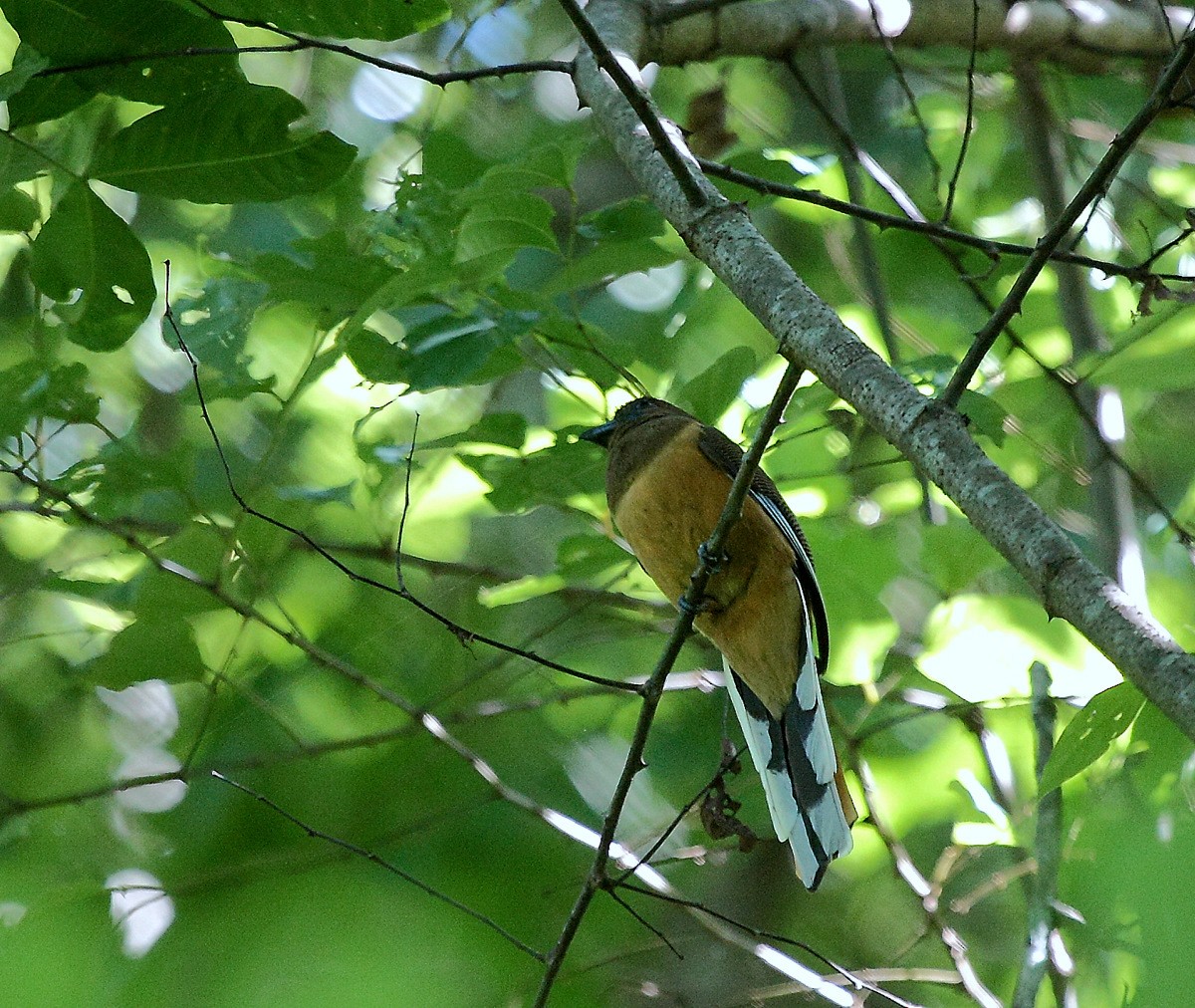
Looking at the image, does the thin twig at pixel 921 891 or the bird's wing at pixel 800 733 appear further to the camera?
the thin twig at pixel 921 891

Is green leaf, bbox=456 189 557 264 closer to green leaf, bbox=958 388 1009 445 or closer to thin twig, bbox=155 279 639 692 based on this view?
thin twig, bbox=155 279 639 692

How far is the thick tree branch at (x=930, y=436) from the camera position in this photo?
1.39m

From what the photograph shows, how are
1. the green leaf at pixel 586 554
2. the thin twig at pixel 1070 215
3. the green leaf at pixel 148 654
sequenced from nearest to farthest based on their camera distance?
the thin twig at pixel 1070 215 → the green leaf at pixel 148 654 → the green leaf at pixel 586 554

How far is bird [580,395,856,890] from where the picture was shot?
9.87 ft

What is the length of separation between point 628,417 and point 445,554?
1.22m

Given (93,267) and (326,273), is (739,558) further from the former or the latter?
(93,267)

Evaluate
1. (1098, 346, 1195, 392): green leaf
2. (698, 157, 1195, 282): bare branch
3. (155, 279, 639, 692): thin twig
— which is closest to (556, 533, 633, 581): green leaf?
(155, 279, 639, 692): thin twig

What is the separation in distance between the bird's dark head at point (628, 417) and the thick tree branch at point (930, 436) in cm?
86

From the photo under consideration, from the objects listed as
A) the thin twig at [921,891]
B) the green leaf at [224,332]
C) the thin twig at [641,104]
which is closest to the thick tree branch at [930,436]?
the thin twig at [641,104]

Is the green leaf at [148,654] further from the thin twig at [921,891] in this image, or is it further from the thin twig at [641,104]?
the thin twig at [921,891]

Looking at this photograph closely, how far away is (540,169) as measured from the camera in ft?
7.86

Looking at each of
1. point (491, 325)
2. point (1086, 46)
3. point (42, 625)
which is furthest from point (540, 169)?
point (42, 625)

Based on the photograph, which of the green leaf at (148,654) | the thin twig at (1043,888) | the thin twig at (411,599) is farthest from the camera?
the green leaf at (148,654)

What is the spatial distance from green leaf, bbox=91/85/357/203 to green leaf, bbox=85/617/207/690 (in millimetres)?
939
